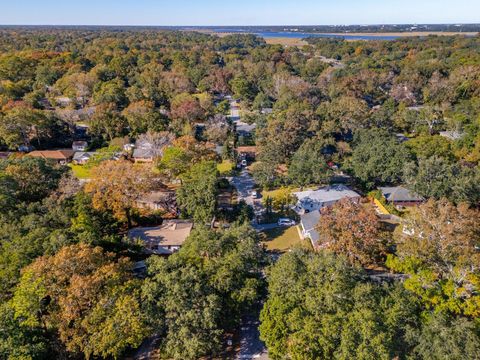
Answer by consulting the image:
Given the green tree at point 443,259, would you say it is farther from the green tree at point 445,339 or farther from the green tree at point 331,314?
the green tree at point 331,314

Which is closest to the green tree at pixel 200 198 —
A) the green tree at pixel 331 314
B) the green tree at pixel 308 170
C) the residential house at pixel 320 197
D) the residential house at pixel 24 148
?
the residential house at pixel 320 197

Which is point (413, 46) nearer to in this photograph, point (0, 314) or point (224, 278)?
point (224, 278)

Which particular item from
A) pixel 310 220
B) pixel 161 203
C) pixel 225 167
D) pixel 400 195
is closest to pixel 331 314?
pixel 310 220

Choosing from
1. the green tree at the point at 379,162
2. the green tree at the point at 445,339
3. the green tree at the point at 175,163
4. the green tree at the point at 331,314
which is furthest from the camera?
the green tree at the point at 175,163

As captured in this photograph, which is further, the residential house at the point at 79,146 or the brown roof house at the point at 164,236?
the residential house at the point at 79,146

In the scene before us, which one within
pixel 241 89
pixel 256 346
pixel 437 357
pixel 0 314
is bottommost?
pixel 256 346

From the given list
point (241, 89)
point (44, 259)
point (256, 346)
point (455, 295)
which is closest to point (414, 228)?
point (455, 295)

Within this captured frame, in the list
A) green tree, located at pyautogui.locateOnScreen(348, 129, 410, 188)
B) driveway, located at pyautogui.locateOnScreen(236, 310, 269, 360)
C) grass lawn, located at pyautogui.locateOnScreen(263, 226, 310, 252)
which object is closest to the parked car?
grass lawn, located at pyautogui.locateOnScreen(263, 226, 310, 252)
